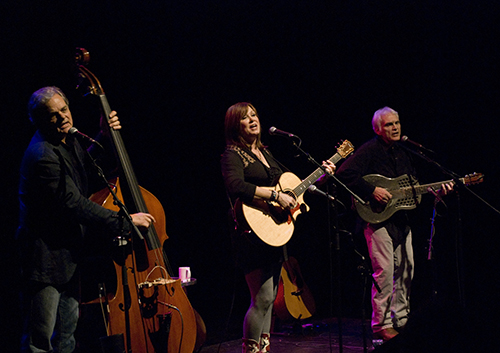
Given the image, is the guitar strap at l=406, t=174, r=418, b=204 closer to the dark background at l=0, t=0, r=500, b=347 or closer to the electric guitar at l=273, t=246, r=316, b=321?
the dark background at l=0, t=0, r=500, b=347

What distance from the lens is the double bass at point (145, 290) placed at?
2768 mm

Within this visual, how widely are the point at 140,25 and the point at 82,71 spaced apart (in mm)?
1719

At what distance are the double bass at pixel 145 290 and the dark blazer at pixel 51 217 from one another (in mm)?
186

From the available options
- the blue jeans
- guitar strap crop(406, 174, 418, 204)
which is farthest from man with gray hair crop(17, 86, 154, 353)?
guitar strap crop(406, 174, 418, 204)

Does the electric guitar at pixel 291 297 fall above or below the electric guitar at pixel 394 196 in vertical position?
below

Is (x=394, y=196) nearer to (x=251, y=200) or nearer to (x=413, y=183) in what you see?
(x=413, y=183)

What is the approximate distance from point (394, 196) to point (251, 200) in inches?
66.0

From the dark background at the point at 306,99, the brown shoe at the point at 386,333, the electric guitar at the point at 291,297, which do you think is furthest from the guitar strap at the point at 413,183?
the electric guitar at the point at 291,297

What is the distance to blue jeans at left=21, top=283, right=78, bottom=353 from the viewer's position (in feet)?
8.22

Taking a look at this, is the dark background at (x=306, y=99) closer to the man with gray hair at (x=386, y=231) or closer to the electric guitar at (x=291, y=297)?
the electric guitar at (x=291, y=297)

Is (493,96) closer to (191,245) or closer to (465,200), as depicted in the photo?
(465,200)

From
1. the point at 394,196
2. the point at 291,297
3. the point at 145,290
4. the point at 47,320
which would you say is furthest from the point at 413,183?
the point at 47,320

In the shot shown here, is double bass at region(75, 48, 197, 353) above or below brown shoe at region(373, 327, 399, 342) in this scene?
above

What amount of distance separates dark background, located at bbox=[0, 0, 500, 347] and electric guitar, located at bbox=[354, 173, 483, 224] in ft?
2.57
